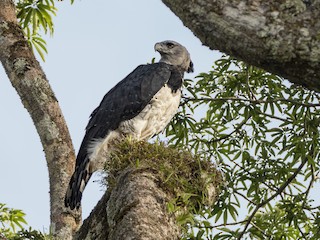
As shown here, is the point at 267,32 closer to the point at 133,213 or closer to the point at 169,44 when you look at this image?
the point at 133,213

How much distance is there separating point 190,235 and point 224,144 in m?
1.95

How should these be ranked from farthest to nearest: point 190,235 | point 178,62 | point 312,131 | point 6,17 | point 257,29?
point 178,62, point 6,17, point 312,131, point 190,235, point 257,29

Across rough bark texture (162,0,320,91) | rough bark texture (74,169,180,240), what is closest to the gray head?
rough bark texture (74,169,180,240)

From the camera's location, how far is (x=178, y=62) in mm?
7441

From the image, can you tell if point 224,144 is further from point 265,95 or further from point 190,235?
point 190,235

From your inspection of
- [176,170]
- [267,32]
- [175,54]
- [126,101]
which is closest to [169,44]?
[175,54]

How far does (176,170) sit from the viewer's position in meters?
4.86

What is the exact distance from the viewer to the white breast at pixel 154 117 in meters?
6.64

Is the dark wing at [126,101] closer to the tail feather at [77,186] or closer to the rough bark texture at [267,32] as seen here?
the tail feather at [77,186]

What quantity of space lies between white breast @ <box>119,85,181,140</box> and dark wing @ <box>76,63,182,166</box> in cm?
5

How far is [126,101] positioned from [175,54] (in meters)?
1.01

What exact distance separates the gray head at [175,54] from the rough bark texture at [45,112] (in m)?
1.93

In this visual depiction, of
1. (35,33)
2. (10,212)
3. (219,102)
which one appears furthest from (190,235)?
(35,33)

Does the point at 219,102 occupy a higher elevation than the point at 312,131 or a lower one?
higher
